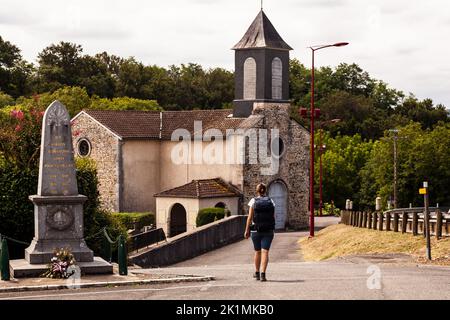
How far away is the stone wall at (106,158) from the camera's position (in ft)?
189

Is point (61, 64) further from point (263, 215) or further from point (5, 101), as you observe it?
point (263, 215)

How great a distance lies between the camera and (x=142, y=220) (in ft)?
178

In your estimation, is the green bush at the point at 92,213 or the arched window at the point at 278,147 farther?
the arched window at the point at 278,147

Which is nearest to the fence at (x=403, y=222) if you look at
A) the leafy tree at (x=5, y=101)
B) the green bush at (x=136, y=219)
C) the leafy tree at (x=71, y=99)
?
the green bush at (x=136, y=219)

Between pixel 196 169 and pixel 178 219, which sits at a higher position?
pixel 196 169

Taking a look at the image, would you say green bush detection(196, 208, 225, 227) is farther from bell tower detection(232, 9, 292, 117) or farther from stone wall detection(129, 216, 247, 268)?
bell tower detection(232, 9, 292, 117)

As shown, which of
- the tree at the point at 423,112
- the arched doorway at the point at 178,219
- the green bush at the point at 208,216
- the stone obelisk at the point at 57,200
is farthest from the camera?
the tree at the point at 423,112

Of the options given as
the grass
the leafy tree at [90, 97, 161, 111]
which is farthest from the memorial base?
the leafy tree at [90, 97, 161, 111]

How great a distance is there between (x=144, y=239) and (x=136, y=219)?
49.5 feet

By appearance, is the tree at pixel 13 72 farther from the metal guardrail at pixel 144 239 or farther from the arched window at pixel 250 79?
the metal guardrail at pixel 144 239

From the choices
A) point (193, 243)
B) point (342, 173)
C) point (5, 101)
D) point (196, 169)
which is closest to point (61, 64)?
point (5, 101)

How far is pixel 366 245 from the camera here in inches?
1330

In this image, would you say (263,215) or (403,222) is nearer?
(263,215)

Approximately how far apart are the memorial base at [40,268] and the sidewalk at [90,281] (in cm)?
31
